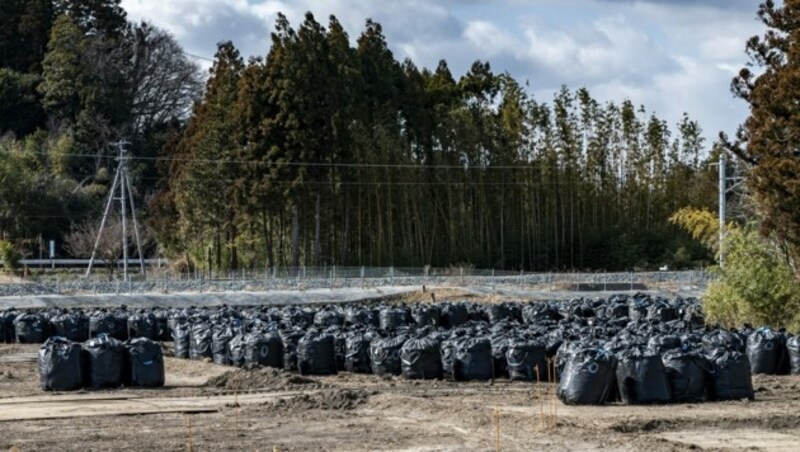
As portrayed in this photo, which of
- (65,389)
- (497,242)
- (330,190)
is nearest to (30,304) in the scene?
(330,190)

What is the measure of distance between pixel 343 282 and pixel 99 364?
2823 centimetres

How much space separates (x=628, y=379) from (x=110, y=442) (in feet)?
24.2

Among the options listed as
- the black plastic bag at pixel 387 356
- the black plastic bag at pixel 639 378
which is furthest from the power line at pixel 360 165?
the black plastic bag at pixel 639 378

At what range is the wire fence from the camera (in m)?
49.7

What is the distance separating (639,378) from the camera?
2028cm

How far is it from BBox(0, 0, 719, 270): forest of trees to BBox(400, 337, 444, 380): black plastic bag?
34075 millimetres

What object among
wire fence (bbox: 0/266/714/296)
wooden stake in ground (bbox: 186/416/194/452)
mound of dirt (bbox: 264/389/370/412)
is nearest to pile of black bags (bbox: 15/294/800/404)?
mound of dirt (bbox: 264/389/370/412)

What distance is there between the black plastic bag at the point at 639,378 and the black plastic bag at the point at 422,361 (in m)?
4.83

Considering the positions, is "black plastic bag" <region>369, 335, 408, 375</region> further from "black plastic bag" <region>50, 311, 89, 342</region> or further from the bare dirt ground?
"black plastic bag" <region>50, 311, 89, 342</region>

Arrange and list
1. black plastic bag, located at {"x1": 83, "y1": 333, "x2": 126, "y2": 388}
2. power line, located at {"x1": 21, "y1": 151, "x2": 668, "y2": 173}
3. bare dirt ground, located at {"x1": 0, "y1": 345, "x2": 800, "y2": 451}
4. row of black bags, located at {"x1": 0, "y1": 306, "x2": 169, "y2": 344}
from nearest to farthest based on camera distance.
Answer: bare dirt ground, located at {"x1": 0, "y1": 345, "x2": 800, "y2": 451}
black plastic bag, located at {"x1": 83, "y1": 333, "x2": 126, "y2": 388}
row of black bags, located at {"x1": 0, "y1": 306, "x2": 169, "y2": 344}
power line, located at {"x1": 21, "y1": 151, "x2": 668, "y2": 173}

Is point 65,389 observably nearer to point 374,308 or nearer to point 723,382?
point 723,382

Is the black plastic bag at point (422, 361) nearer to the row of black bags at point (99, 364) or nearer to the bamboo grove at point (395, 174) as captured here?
the row of black bags at point (99, 364)

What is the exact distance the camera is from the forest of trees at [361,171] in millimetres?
59500

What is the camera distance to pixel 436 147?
217 feet
